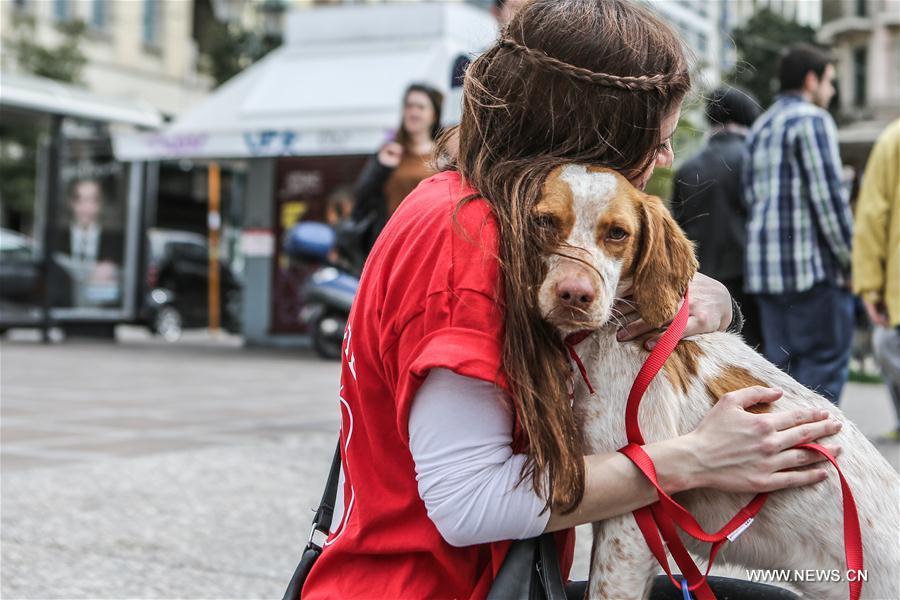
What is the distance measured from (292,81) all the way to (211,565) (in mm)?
12755

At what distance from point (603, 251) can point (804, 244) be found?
391 centimetres

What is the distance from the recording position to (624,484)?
5.69ft

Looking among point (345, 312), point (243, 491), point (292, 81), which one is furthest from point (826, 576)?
point (292, 81)

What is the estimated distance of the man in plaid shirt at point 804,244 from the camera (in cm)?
532

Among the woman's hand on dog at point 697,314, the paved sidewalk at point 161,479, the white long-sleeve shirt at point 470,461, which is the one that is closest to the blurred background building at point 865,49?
the paved sidewalk at point 161,479

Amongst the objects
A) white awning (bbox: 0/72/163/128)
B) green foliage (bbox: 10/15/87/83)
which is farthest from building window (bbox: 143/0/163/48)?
white awning (bbox: 0/72/163/128)

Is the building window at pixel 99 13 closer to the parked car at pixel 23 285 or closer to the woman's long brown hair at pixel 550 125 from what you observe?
the parked car at pixel 23 285

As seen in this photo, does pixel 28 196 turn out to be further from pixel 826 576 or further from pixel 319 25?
pixel 826 576

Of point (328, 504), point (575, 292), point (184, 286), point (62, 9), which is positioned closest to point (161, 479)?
point (328, 504)

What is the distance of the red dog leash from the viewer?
5.83 feet

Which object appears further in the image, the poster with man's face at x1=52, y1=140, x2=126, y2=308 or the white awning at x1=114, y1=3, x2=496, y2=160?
the poster with man's face at x1=52, y1=140, x2=126, y2=308

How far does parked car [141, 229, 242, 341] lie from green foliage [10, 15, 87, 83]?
21.2ft

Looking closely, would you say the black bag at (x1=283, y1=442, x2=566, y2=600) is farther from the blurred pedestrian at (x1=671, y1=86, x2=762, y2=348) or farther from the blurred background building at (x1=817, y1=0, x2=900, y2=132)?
the blurred background building at (x1=817, y1=0, x2=900, y2=132)

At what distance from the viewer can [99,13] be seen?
33.2 m
